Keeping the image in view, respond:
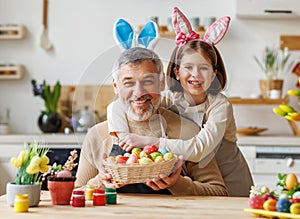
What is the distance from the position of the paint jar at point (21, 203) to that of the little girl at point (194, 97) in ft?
1.25

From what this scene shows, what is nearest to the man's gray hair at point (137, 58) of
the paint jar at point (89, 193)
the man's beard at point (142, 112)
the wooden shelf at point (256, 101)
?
the man's beard at point (142, 112)

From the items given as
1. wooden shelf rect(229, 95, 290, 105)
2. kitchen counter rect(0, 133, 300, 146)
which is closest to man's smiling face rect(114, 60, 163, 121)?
kitchen counter rect(0, 133, 300, 146)

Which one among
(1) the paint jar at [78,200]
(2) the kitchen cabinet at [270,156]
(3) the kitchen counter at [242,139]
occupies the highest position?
(1) the paint jar at [78,200]

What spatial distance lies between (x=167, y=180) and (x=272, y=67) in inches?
101

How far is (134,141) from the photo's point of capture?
1.80 meters

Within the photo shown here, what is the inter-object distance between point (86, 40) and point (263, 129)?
1496 millimetres

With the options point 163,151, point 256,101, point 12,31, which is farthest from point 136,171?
point 12,31

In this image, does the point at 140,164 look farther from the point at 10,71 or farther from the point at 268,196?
the point at 10,71

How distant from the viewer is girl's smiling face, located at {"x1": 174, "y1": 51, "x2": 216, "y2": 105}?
1888 mm

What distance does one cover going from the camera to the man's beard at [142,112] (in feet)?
5.92

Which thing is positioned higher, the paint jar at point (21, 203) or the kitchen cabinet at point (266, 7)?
the kitchen cabinet at point (266, 7)

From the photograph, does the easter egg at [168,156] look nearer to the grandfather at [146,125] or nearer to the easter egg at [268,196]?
the grandfather at [146,125]

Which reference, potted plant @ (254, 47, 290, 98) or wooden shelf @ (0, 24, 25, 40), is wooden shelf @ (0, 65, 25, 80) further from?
potted plant @ (254, 47, 290, 98)

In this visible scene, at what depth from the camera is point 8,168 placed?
3.88m
